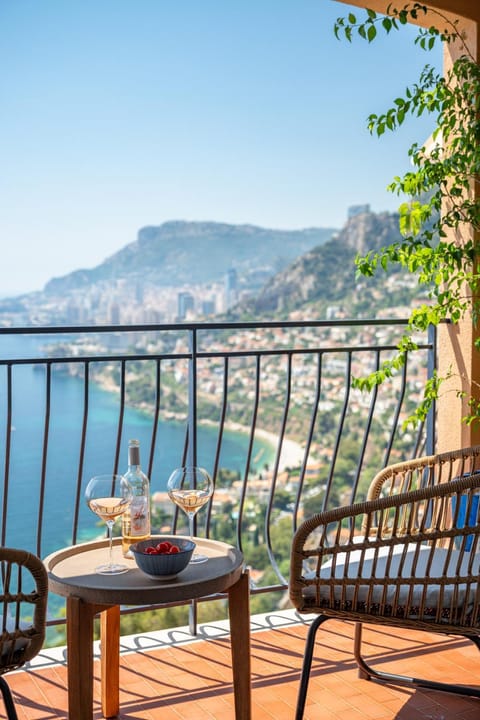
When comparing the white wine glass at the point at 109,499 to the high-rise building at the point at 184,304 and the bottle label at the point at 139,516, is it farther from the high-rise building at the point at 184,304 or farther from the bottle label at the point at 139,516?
the high-rise building at the point at 184,304

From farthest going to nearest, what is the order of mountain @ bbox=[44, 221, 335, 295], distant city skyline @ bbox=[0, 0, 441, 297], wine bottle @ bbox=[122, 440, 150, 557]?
distant city skyline @ bbox=[0, 0, 441, 297] < mountain @ bbox=[44, 221, 335, 295] < wine bottle @ bbox=[122, 440, 150, 557]

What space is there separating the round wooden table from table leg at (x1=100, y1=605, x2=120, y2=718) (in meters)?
0.27

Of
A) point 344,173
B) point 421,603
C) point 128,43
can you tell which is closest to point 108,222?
point 128,43

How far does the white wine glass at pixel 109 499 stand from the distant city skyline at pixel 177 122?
23.1 m

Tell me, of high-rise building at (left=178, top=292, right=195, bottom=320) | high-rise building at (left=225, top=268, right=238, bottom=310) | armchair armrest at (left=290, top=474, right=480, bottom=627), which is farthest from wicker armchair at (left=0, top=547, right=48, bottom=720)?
high-rise building at (left=178, top=292, right=195, bottom=320)

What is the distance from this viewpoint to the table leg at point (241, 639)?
2240 mm

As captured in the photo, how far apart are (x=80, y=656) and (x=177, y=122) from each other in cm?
2513

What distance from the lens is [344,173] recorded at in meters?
25.8

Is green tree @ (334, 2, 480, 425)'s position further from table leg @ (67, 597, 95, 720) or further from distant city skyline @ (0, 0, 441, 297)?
distant city skyline @ (0, 0, 441, 297)

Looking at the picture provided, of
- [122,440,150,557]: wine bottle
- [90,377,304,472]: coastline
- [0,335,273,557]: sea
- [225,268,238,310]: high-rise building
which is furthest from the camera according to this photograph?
[225,268,238,310]: high-rise building

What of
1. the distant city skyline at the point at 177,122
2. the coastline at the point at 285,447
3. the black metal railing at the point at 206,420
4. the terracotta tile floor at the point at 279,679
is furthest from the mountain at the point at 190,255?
the terracotta tile floor at the point at 279,679

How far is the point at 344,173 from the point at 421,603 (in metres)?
24.6

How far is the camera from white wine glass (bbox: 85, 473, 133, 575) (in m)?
2.24

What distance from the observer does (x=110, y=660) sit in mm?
2574
